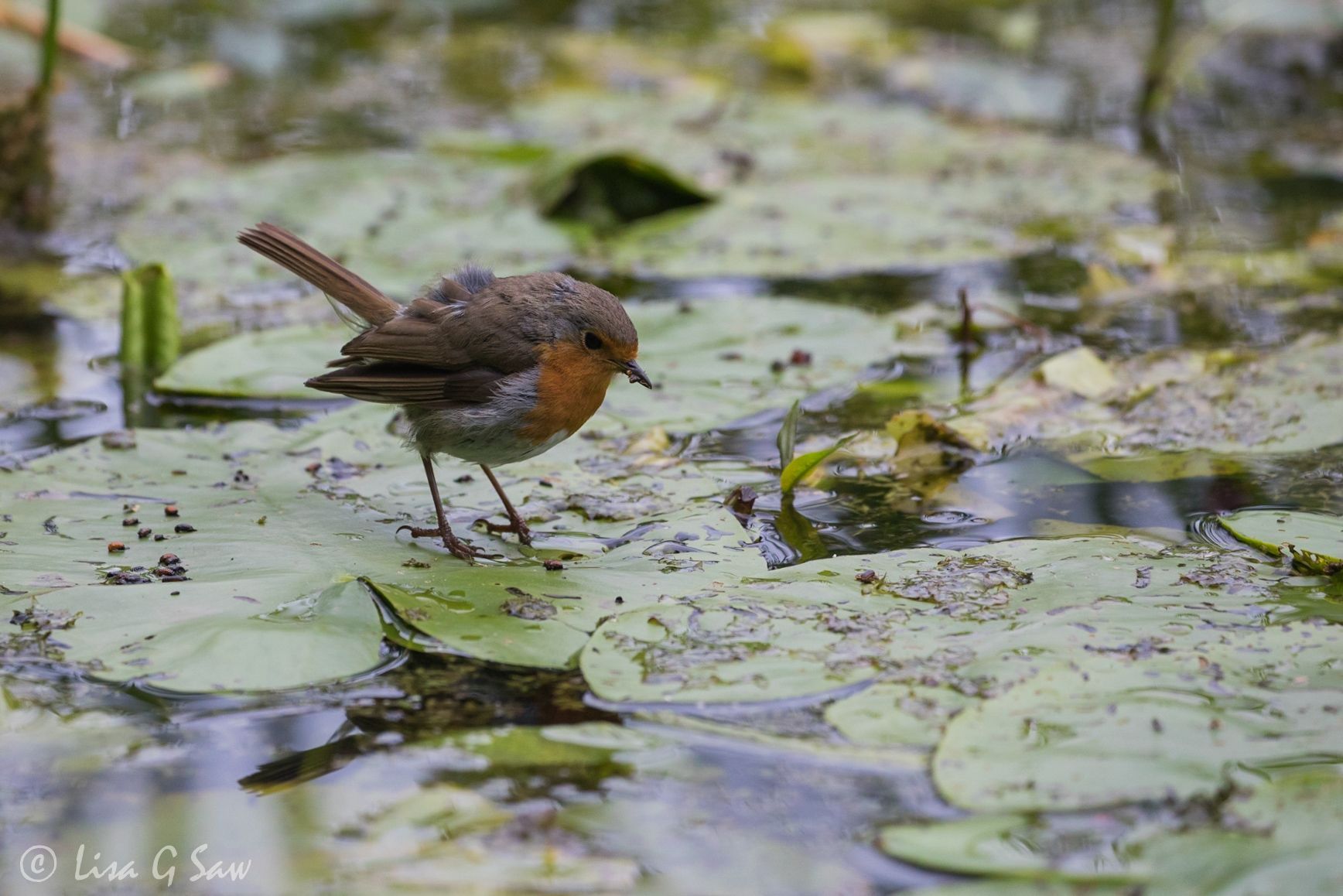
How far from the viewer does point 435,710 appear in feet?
10.7

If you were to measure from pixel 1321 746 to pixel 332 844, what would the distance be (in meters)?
2.07

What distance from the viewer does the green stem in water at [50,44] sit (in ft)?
20.4

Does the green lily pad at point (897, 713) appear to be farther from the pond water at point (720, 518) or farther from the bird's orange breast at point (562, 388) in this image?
the bird's orange breast at point (562, 388)

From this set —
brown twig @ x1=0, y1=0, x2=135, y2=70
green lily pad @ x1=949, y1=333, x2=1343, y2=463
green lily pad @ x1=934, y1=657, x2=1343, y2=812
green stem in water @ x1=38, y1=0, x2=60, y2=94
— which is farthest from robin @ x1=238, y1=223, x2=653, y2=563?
brown twig @ x1=0, y1=0, x2=135, y2=70

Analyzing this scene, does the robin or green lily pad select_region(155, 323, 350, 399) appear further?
green lily pad select_region(155, 323, 350, 399)

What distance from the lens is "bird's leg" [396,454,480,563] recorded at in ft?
13.2

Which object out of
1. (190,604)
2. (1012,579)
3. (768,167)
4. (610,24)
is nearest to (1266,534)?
(1012,579)

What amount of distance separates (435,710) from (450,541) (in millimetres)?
887

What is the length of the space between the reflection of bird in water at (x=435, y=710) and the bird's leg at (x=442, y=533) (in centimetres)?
59

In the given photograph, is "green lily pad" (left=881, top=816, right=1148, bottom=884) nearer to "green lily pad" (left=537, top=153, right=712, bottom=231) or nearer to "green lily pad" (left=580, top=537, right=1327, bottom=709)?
"green lily pad" (left=580, top=537, right=1327, bottom=709)

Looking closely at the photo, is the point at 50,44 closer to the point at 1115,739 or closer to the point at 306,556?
the point at 306,556

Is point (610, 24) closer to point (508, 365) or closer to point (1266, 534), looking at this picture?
point (508, 365)

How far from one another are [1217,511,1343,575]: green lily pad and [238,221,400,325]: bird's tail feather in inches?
108

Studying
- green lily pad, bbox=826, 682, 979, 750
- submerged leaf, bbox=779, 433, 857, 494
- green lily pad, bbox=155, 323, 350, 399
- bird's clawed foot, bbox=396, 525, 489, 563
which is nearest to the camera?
green lily pad, bbox=826, 682, 979, 750
